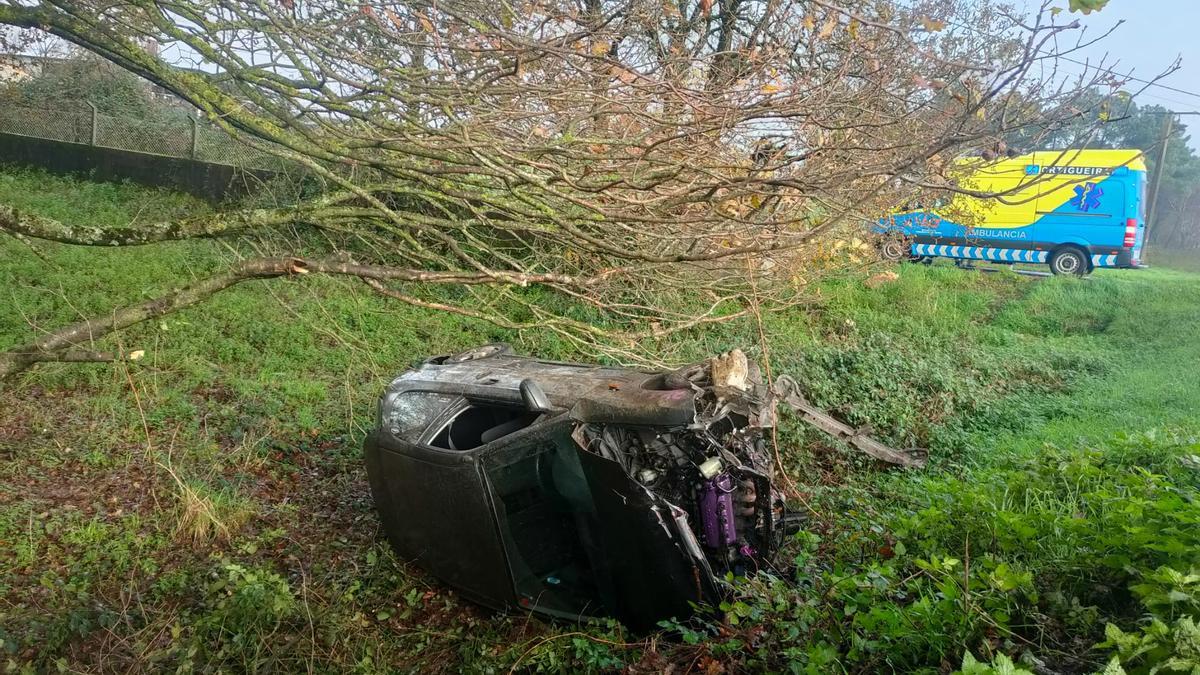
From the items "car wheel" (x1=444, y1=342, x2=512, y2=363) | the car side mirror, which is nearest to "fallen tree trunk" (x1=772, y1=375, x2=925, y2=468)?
the car side mirror

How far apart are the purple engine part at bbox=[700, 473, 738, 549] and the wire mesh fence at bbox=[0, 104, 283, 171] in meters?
12.5

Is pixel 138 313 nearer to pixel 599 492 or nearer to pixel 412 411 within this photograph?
pixel 412 411

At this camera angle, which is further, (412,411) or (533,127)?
(533,127)

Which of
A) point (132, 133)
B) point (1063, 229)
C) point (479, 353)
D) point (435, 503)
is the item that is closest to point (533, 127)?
point (479, 353)

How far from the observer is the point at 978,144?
4586 mm

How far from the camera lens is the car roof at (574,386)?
13.6ft

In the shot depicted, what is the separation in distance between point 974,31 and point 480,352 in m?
8.04

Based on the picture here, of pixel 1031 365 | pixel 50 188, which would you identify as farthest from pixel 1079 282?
pixel 50 188

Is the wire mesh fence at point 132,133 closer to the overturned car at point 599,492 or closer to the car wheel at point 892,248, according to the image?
the overturned car at point 599,492

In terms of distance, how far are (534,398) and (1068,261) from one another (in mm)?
19084

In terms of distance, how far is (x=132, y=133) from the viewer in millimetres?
14492

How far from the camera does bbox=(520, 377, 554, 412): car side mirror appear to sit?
175 inches

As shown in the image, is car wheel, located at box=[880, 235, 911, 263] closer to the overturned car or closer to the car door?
the overturned car

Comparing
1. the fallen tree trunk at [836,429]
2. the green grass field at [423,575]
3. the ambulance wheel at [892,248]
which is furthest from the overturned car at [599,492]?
the ambulance wheel at [892,248]
